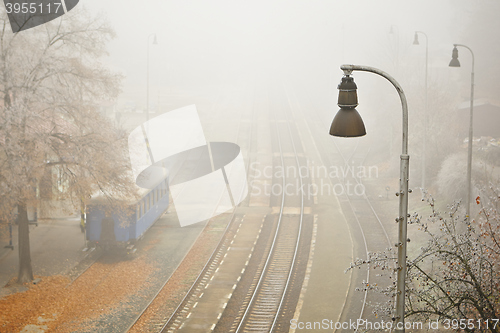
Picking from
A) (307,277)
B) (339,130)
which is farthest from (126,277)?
(339,130)

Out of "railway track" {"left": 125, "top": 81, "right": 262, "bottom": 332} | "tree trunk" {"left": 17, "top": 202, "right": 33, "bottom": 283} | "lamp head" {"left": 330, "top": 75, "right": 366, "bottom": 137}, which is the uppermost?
"lamp head" {"left": 330, "top": 75, "right": 366, "bottom": 137}

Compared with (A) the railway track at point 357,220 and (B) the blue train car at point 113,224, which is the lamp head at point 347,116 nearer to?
(A) the railway track at point 357,220

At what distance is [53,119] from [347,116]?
1654 centimetres

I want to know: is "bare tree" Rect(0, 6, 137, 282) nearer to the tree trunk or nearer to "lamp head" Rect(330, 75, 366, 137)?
the tree trunk

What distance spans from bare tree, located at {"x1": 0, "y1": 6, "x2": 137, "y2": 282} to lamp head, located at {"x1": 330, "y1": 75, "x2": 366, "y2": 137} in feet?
50.4

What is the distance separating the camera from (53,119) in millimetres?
20000

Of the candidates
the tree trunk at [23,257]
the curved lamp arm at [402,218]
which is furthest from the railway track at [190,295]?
the curved lamp arm at [402,218]

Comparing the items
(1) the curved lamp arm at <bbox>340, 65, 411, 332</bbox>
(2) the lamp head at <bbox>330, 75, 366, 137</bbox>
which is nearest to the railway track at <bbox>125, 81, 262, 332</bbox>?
(1) the curved lamp arm at <bbox>340, 65, 411, 332</bbox>

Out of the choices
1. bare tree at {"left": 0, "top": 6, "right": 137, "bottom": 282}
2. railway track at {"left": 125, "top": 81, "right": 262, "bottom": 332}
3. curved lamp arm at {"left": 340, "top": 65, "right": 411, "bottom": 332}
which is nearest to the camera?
curved lamp arm at {"left": 340, "top": 65, "right": 411, "bottom": 332}

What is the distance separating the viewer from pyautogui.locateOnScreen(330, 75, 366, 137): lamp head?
20.8 ft

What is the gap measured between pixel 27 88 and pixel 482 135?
42010 millimetres

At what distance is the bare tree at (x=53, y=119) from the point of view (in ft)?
60.8

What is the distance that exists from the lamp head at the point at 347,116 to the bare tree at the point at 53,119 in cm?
1537

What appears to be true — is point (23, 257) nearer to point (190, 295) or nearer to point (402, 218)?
point (190, 295)
